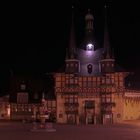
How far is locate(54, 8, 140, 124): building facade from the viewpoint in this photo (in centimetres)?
7525

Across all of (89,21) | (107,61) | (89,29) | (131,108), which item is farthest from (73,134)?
(89,21)

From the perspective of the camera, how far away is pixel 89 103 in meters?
75.7

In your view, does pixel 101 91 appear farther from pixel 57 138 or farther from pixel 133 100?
pixel 57 138

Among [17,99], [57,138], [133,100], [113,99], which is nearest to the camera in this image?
[57,138]

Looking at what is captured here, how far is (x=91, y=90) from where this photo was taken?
7619cm

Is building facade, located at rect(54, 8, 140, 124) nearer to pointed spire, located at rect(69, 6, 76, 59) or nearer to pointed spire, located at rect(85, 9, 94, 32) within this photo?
pointed spire, located at rect(69, 6, 76, 59)

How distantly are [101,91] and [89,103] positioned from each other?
2.91 m

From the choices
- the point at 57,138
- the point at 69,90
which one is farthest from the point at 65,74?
the point at 57,138

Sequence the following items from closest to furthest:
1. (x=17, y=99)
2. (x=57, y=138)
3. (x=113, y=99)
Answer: (x=57, y=138), (x=113, y=99), (x=17, y=99)

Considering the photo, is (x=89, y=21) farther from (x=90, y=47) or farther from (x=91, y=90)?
(x=91, y=90)

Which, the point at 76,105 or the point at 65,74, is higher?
the point at 65,74

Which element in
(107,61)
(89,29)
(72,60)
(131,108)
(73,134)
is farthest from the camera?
(89,29)

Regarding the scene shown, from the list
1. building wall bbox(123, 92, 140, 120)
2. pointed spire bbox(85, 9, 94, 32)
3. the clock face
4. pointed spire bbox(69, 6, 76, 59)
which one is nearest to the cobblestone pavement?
building wall bbox(123, 92, 140, 120)

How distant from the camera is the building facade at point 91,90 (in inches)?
2963
